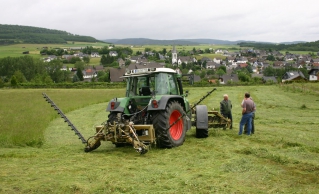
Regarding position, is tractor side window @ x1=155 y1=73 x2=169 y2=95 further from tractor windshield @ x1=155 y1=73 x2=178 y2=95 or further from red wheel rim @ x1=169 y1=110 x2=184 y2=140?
red wheel rim @ x1=169 y1=110 x2=184 y2=140

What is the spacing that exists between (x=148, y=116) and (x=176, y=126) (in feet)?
3.12

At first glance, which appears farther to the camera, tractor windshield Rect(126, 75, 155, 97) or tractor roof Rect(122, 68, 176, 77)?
tractor windshield Rect(126, 75, 155, 97)

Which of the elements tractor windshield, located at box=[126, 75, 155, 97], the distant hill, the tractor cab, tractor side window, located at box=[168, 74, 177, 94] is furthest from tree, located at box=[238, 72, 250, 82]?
the distant hill

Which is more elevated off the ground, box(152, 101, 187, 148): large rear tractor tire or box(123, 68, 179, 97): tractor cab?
box(123, 68, 179, 97): tractor cab

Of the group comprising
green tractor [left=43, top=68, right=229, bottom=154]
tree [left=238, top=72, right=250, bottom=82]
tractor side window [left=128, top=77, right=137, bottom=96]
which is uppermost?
tractor side window [left=128, top=77, right=137, bottom=96]

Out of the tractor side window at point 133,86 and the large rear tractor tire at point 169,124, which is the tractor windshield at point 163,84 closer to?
the large rear tractor tire at point 169,124

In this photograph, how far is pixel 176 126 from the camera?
921cm

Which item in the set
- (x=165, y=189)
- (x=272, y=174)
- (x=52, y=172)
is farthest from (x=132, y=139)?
(x=272, y=174)

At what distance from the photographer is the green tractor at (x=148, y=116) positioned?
7.93 m

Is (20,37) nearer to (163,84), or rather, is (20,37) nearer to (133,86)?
(133,86)

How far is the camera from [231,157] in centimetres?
730

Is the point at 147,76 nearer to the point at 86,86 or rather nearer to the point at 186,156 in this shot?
the point at 186,156

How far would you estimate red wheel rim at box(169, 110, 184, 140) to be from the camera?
29.5ft

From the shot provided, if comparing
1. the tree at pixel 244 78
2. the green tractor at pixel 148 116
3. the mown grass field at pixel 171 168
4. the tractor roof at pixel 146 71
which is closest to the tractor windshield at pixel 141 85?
the green tractor at pixel 148 116
